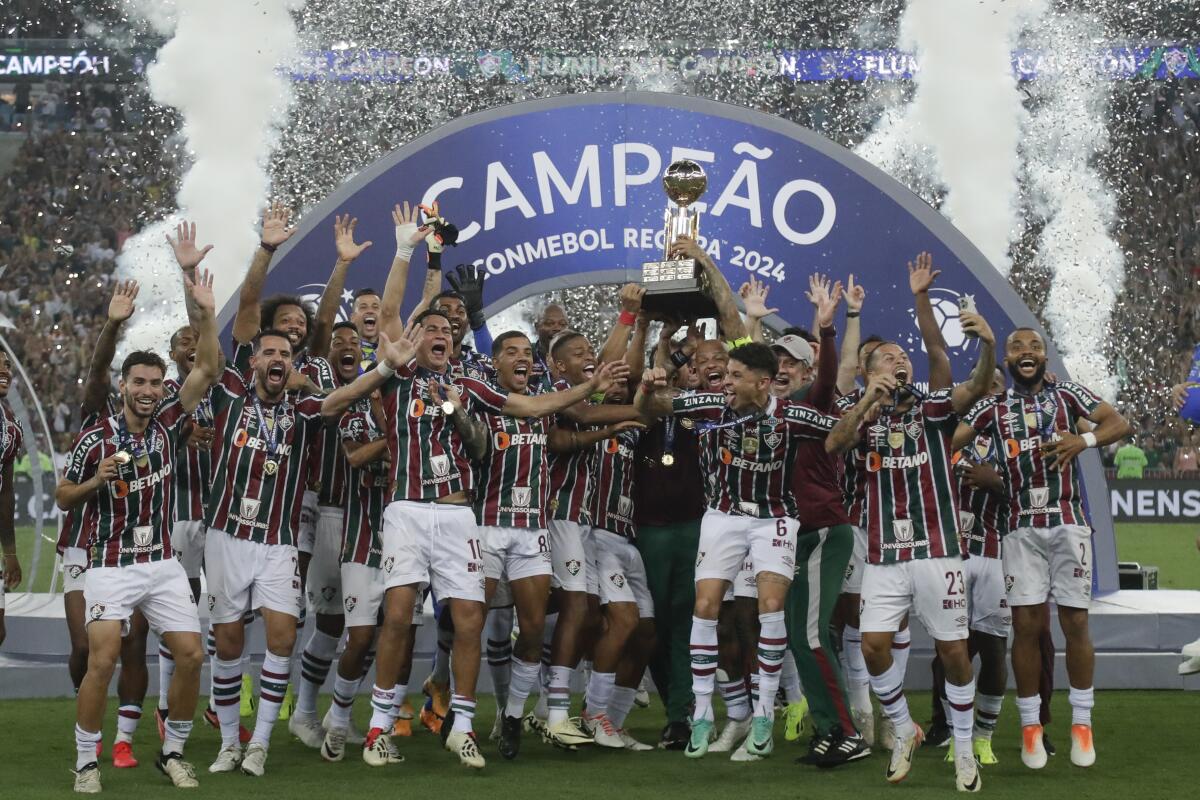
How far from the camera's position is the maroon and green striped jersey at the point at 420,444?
274 inches

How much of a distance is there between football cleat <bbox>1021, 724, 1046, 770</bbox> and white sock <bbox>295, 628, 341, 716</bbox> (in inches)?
128

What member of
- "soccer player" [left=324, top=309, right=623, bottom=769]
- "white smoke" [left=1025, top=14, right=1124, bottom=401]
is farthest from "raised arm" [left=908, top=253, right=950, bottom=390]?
"white smoke" [left=1025, top=14, right=1124, bottom=401]

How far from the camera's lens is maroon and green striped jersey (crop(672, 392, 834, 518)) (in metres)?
7.19

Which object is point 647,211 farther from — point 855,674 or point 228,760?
point 228,760

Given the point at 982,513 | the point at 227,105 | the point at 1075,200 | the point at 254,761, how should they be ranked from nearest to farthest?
the point at 254,761
the point at 982,513
the point at 227,105
the point at 1075,200

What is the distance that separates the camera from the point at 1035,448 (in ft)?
23.5

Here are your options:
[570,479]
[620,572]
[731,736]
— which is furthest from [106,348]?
[731,736]

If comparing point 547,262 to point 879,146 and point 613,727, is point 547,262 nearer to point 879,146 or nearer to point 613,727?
point 613,727

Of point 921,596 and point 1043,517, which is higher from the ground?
point 1043,517

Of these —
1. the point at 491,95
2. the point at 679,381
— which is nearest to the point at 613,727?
the point at 679,381

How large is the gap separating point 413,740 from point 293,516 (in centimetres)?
149

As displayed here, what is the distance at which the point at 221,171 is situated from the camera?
81.1 ft

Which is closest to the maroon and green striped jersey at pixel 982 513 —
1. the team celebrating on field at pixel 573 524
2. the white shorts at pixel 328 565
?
the team celebrating on field at pixel 573 524

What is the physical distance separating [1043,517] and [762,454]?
127 cm
